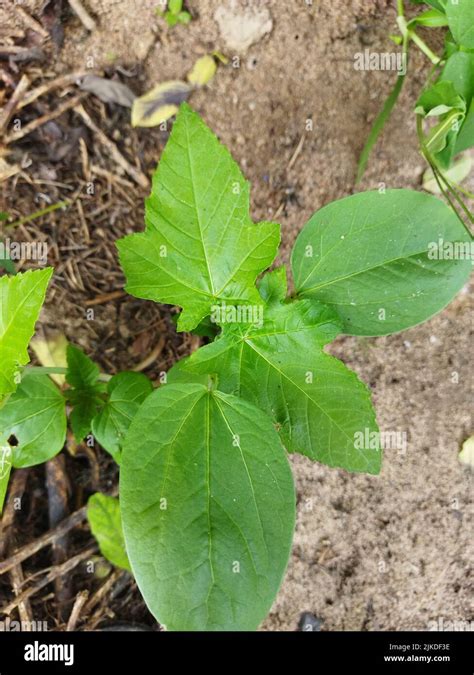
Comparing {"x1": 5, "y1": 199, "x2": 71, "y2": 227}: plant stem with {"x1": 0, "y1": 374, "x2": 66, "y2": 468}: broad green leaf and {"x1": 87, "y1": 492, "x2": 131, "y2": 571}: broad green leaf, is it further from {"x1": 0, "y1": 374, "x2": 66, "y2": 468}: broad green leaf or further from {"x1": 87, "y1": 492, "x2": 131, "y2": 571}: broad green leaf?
{"x1": 87, "y1": 492, "x2": 131, "y2": 571}: broad green leaf

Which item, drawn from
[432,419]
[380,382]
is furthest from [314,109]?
[432,419]

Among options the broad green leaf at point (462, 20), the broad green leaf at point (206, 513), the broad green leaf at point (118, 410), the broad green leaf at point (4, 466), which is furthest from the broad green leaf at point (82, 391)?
the broad green leaf at point (462, 20)

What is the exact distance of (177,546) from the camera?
136cm

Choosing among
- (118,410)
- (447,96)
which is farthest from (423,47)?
(118,410)

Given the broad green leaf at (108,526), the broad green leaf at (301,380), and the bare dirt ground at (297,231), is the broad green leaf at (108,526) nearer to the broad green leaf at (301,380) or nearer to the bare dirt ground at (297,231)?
the bare dirt ground at (297,231)

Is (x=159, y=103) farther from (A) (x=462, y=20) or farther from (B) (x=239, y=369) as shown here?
(B) (x=239, y=369)

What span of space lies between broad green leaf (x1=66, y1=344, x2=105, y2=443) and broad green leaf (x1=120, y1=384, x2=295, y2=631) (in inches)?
11.8

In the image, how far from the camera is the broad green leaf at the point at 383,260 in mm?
1504

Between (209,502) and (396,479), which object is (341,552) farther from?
(209,502)

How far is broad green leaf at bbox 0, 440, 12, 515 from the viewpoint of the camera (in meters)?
1.43

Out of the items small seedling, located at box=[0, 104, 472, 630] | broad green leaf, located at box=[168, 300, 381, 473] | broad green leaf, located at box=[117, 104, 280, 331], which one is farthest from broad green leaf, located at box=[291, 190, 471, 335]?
broad green leaf, located at box=[117, 104, 280, 331]

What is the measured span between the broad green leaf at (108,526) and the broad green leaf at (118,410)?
0.38 m
